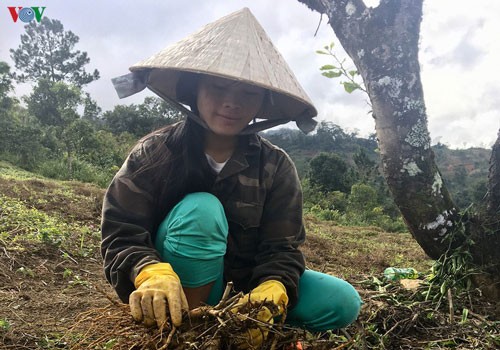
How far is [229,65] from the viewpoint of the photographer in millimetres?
1388

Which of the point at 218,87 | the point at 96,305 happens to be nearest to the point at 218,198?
the point at 218,87

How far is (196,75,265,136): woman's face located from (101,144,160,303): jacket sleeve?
0.90 ft

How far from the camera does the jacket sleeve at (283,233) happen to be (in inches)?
58.4

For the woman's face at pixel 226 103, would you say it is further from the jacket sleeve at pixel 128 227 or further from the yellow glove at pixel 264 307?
the yellow glove at pixel 264 307

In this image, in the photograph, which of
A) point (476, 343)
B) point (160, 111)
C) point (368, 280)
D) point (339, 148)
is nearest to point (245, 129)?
point (476, 343)

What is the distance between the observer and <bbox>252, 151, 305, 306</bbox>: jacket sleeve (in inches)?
58.4

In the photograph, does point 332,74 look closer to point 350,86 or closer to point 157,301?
point 350,86

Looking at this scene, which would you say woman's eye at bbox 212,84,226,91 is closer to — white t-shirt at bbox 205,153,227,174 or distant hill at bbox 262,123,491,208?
white t-shirt at bbox 205,153,227,174

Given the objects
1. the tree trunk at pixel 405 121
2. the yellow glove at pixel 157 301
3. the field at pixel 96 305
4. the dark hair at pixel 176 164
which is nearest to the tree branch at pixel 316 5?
the tree trunk at pixel 405 121

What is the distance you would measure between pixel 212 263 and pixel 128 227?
29cm

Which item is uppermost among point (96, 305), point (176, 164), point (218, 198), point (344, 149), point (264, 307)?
point (344, 149)

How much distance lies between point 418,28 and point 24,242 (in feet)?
8.82

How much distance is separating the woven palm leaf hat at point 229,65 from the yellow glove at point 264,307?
0.58 meters

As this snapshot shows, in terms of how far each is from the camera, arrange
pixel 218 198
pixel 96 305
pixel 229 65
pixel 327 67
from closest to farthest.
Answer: pixel 229 65 < pixel 218 198 < pixel 96 305 < pixel 327 67
